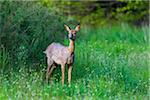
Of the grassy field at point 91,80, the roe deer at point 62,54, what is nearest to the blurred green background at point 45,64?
the grassy field at point 91,80

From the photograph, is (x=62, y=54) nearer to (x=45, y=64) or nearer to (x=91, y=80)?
(x=91, y=80)

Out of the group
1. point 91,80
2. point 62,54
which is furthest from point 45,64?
point 91,80

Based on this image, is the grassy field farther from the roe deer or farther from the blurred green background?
the roe deer

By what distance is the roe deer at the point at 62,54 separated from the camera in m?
10.9

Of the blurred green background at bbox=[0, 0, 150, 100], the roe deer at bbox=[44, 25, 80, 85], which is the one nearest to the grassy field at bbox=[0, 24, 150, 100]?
the blurred green background at bbox=[0, 0, 150, 100]

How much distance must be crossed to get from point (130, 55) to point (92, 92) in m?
3.49

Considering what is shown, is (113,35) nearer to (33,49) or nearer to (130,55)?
(130,55)

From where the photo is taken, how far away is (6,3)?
1207 cm

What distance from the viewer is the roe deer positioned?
1085 centimetres

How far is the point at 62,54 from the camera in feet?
36.1

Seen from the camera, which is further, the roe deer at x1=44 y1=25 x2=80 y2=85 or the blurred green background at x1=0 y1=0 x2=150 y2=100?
the roe deer at x1=44 y1=25 x2=80 y2=85

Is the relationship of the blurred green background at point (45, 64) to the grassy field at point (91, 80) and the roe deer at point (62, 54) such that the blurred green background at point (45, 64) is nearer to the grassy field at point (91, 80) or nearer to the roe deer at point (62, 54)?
the grassy field at point (91, 80)

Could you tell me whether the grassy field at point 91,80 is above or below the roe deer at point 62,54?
below

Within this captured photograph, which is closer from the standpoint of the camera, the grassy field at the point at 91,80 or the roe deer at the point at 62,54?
the grassy field at the point at 91,80
